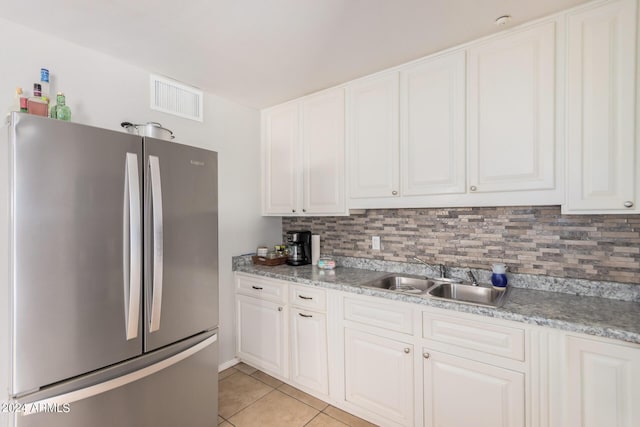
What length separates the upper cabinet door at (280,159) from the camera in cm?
272

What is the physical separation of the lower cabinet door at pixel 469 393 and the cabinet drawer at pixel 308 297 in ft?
2.47

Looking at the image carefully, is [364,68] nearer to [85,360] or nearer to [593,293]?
[593,293]

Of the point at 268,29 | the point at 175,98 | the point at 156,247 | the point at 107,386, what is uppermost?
the point at 268,29

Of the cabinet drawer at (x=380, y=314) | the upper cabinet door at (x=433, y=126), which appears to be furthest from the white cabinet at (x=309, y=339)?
the upper cabinet door at (x=433, y=126)

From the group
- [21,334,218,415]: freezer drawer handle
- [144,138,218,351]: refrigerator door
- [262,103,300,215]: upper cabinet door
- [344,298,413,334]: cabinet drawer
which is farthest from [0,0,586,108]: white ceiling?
[21,334,218,415]: freezer drawer handle

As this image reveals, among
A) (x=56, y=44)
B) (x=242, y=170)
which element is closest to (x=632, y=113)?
(x=242, y=170)

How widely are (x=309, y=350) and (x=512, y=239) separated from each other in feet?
5.24

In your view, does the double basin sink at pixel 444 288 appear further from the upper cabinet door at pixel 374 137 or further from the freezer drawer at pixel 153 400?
the freezer drawer at pixel 153 400

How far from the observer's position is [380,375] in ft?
6.08

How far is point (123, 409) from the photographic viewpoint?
1.33 meters

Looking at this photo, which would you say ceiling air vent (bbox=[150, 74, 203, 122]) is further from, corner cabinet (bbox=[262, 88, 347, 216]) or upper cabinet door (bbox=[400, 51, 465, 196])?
upper cabinet door (bbox=[400, 51, 465, 196])

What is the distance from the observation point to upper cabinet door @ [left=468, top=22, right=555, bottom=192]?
1.59 m

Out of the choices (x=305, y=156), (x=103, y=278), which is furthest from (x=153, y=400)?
(x=305, y=156)

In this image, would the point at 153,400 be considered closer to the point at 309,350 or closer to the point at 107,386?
the point at 107,386
